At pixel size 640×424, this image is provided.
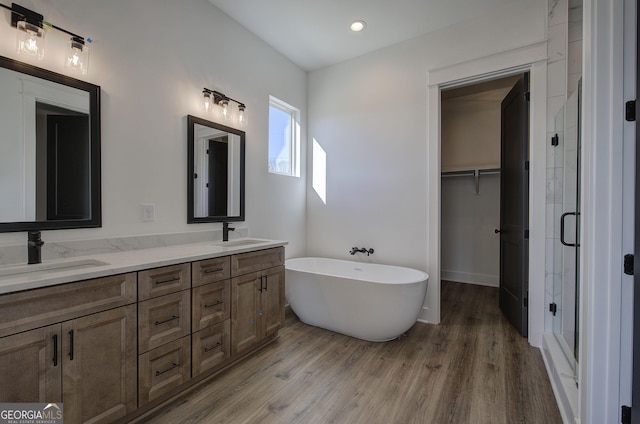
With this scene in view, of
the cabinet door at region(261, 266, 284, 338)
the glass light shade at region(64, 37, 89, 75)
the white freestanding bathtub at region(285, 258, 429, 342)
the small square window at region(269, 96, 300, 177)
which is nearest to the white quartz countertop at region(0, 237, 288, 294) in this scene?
the cabinet door at region(261, 266, 284, 338)

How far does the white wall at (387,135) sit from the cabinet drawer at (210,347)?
72.1 inches

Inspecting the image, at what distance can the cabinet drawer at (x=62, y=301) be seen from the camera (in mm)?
1100

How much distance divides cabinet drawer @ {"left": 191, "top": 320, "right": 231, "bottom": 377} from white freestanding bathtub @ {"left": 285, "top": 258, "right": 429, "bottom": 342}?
0.91 metres

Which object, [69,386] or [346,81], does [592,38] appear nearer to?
[346,81]

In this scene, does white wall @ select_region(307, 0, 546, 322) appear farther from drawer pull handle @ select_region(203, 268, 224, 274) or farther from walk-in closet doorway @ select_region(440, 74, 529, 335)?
drawer pull handle @ select_region(203, 268, 224, 274)

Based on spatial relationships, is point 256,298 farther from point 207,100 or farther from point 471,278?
point 471,278

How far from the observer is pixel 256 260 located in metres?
2.25

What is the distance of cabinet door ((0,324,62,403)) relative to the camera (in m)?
1.09

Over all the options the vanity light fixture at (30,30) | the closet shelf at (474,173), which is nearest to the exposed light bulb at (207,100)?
the vanity light fixture at (30,30)

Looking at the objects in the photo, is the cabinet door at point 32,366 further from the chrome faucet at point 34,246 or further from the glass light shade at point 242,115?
the glass light shade at point 242,115

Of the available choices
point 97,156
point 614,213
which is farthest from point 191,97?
point 614,213

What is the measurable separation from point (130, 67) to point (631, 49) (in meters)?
2.72

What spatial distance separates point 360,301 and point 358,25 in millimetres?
2624

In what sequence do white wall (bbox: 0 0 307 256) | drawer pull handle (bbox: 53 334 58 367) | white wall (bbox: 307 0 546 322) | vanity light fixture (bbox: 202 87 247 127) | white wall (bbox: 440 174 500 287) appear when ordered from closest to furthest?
drawer pull handle (bbox: 53 334 58 367), white wall (bbox: 0 0 307 256), vanity light fixture (bbox: 202 87 247 127), white wall (bbox: 307 0 546 322), white wall (bbox: 440 174 500 287)
